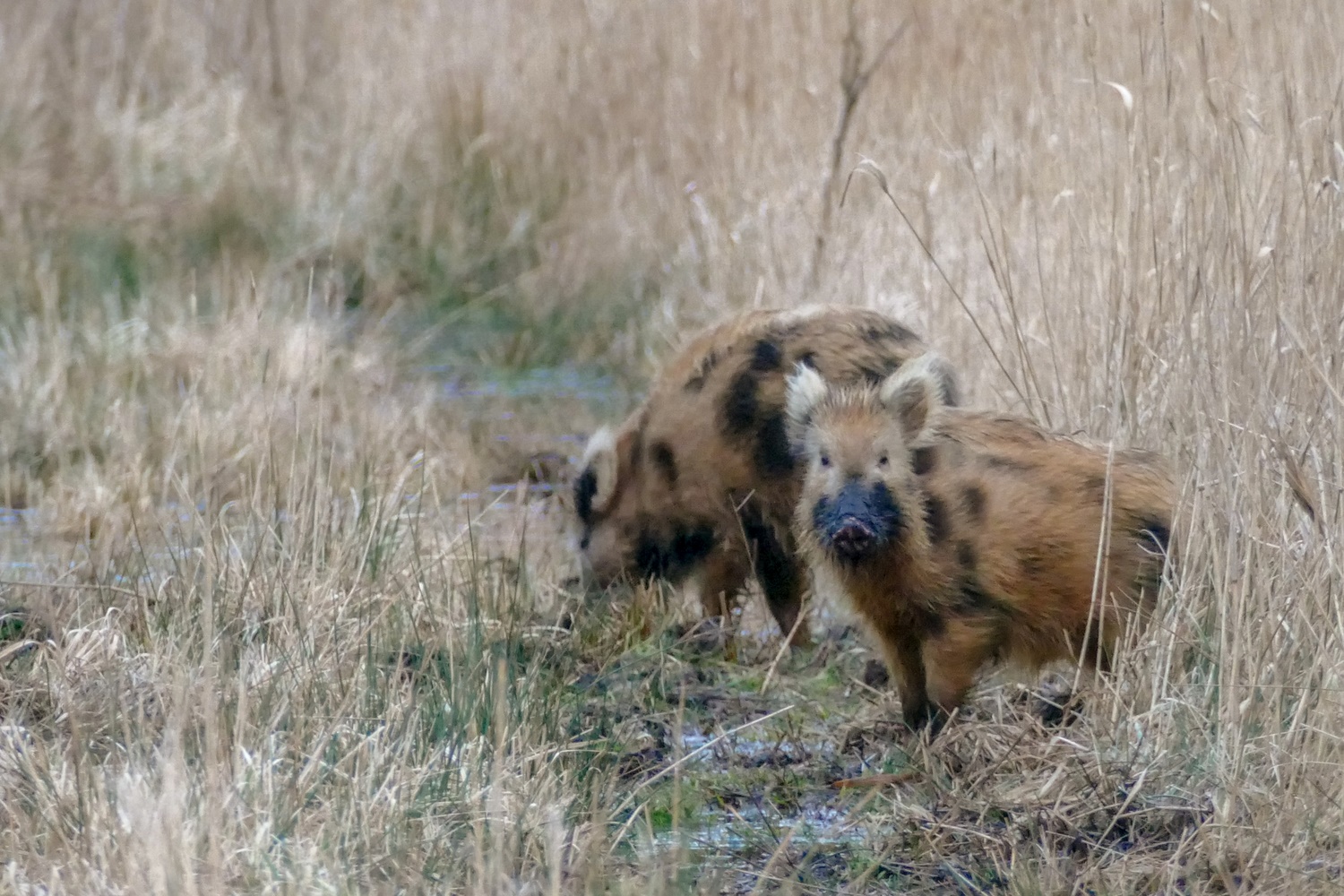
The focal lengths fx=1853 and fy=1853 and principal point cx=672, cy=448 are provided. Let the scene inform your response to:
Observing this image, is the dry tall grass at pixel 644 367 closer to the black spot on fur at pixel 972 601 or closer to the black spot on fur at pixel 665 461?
the black spot on fur at pixel 972 601

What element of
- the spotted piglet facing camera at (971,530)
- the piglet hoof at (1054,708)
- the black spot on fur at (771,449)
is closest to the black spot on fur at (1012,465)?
the spotted piglet facing camera at (971,530)

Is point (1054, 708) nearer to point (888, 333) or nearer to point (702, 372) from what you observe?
point (888, 333)

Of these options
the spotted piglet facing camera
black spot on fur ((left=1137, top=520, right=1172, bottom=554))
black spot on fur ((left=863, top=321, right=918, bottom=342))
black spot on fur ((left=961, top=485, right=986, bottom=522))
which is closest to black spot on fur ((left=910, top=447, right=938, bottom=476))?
the spotted piglet facing camera

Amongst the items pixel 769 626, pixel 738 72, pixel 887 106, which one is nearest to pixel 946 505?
pixel 769 626

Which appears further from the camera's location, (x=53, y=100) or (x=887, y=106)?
(x=53, y=100)

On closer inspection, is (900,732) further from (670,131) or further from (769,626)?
(670,131)

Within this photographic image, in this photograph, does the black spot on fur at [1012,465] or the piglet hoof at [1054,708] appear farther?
the piglet hoof at [1054,708]

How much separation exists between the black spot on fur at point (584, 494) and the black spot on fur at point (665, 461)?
0.30 metres

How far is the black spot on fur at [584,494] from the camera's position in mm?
6375

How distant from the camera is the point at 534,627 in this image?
5598 millimetres

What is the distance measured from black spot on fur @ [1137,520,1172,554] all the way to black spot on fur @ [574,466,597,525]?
87.6 inches

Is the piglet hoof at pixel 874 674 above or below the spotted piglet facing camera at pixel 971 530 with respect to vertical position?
below

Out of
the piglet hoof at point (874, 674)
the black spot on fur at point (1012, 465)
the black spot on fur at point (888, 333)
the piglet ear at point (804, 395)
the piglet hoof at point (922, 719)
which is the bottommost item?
the piglet hoof at point (874, 674)

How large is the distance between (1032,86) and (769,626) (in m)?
2.05
